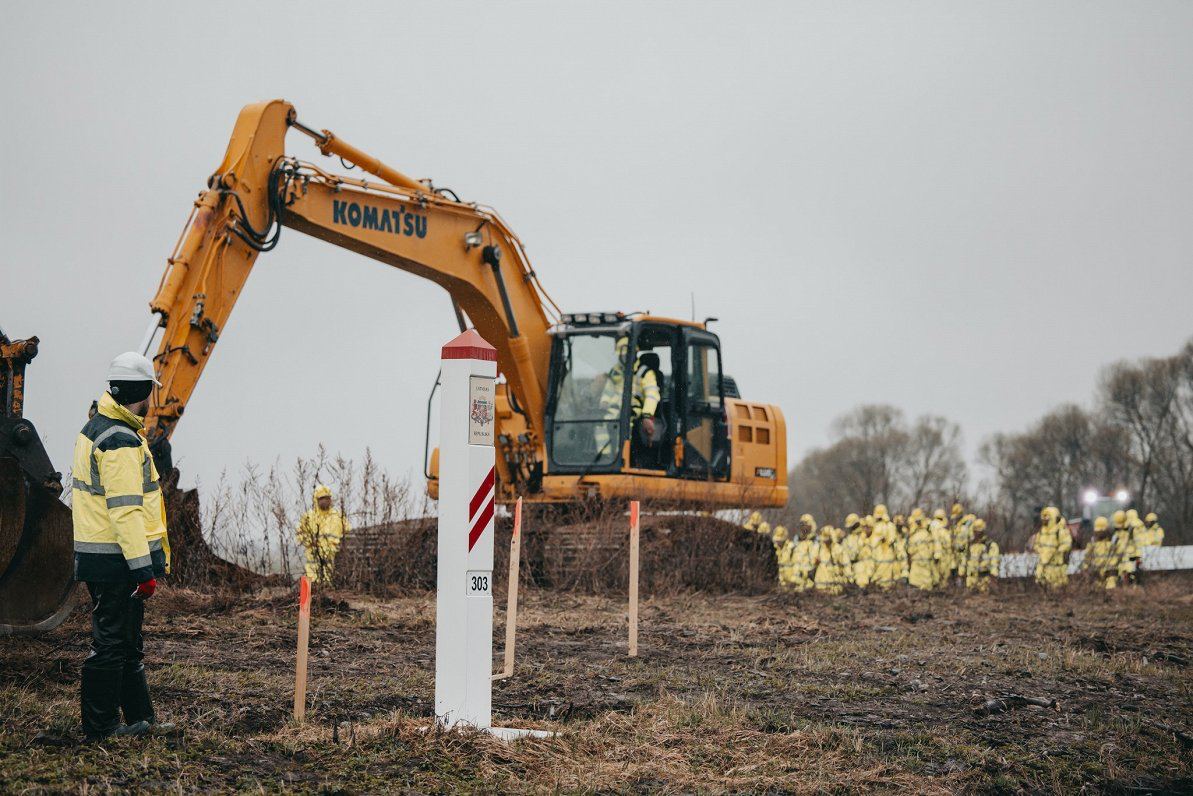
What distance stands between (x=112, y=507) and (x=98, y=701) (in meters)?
0.97

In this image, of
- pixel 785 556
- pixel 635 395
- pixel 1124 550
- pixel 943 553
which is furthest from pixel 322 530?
pixel 1124 550

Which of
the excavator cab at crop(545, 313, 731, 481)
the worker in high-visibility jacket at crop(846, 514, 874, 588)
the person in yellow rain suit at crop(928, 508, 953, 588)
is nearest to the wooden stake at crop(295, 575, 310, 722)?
the excavator cab at crop(545, 313, 731, 481)

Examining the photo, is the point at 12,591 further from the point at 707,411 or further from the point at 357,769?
the point at 707,411

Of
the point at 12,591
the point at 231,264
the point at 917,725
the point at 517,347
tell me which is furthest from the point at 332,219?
the point at 917,725

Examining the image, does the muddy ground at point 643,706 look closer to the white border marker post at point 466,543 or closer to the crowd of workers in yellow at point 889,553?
the white border marker post at point 466,543

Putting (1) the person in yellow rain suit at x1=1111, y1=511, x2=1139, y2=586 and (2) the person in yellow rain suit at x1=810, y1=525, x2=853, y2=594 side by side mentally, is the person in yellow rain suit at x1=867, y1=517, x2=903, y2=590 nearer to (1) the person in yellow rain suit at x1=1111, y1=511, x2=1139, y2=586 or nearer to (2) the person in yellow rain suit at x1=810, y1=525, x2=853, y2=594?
(2) the person in yellow rain suit at x1=810, y1=525, x2=853, y2=594

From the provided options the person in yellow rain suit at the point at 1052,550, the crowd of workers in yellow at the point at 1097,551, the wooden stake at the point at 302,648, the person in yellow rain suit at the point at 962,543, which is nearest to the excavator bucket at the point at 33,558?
the wooden stake at the point at 302,648

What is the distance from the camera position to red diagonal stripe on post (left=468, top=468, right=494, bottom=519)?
691 cm

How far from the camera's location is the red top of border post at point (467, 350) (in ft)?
23.0

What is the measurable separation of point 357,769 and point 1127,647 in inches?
329

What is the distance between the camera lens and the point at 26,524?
28.5 feet

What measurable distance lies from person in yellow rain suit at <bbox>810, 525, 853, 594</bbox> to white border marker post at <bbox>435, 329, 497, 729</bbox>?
15395 millimetres

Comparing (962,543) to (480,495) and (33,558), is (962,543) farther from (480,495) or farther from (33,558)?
(33,558)

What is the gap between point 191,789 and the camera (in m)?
5.54
